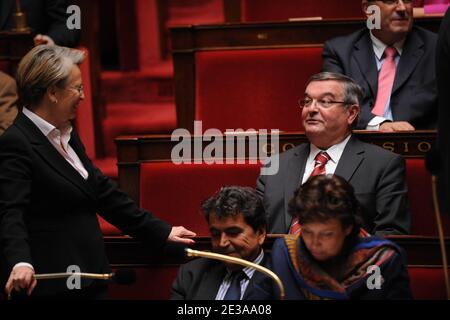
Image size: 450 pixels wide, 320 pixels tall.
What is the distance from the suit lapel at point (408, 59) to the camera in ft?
4.12

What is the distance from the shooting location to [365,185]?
105cm

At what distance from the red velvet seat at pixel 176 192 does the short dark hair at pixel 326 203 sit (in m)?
0.32

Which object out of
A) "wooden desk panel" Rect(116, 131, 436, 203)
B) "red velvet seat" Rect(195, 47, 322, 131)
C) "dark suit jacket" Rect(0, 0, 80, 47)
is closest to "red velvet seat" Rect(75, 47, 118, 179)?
"dark suit jacket" Rect(0, 0, 80, 47)

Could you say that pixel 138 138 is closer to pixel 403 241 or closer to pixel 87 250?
pixel 87 250

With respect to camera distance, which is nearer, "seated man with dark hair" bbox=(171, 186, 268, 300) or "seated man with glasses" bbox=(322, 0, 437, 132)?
"seated man with dark hair" bbox=(171, 186, 268, 300)

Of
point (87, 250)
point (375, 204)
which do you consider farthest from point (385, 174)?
point (87, 250)

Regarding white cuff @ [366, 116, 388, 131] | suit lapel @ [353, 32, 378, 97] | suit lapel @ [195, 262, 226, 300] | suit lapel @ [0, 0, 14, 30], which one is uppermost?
suit lapel @ [0, 0, 14, 30]

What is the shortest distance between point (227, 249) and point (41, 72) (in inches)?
9.7

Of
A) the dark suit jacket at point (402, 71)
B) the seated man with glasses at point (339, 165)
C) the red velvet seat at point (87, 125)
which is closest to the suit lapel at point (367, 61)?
the dark suit jacket at point (402, 71)

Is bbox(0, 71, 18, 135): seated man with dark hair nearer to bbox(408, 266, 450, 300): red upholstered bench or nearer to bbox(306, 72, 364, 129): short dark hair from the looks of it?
bbox(306, 72, 364, 129): short dark hair

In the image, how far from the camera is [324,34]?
53.4 inches

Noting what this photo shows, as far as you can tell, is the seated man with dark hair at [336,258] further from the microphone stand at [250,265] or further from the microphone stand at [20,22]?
the microphone stand at [20,22]

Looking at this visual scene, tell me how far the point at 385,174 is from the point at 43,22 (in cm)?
63

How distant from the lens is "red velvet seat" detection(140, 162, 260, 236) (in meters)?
1.16
